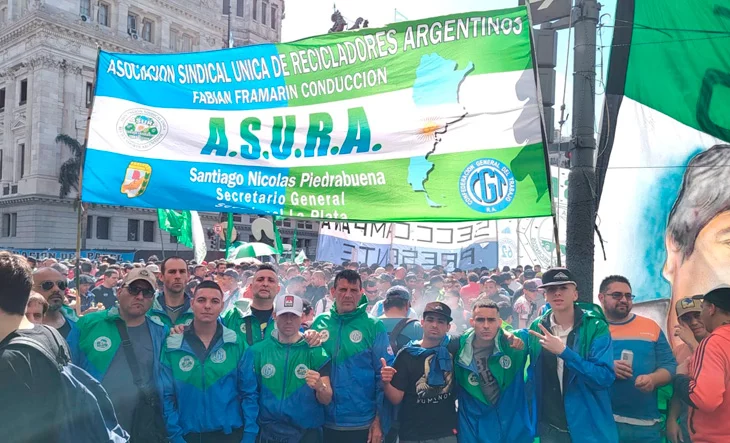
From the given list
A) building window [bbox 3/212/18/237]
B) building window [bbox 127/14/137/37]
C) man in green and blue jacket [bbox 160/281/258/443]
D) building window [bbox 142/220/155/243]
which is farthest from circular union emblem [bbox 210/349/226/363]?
building window [bbox 127/14/137/37]

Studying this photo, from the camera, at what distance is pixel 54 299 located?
4.54 metres

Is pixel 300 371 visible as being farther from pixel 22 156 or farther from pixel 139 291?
pixel 22 156

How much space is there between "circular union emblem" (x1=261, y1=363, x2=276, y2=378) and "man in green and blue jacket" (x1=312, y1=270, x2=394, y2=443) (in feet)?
1.30

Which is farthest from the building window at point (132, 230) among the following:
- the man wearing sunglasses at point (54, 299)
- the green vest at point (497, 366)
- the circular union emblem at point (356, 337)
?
the green vest at point (497, 366)

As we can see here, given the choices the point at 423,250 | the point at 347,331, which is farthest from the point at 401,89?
the point at 423,250

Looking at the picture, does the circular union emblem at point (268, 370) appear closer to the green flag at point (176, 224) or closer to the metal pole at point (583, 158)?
the metal pole at point (583, 158)

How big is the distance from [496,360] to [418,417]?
0.67 meters

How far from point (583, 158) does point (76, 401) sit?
3501 millimetres

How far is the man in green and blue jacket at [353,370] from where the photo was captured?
13.2 ft

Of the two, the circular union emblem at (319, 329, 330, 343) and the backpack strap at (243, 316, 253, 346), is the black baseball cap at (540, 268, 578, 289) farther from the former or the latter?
the backpack strap at (243, 316, 253, 346)

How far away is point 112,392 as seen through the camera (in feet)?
12.4

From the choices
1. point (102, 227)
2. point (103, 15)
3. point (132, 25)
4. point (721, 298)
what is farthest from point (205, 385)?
point (132, 25)

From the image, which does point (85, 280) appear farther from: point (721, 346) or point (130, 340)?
point (721, 346)

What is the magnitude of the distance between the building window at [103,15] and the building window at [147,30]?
289 centimetres
